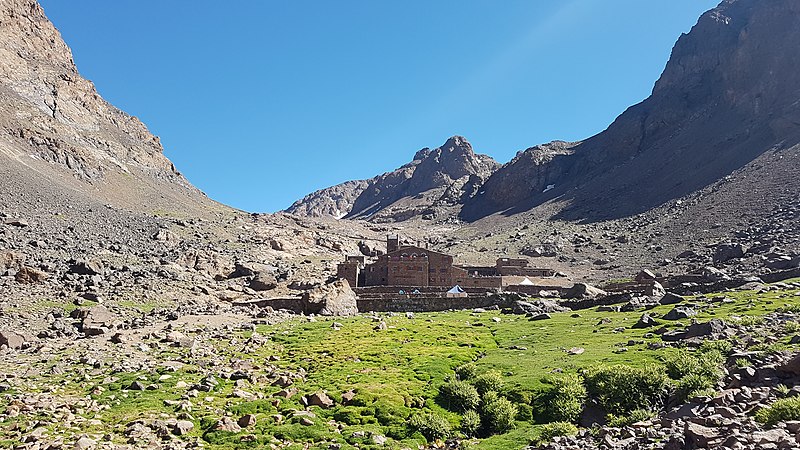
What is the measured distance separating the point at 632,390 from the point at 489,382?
6073 mm

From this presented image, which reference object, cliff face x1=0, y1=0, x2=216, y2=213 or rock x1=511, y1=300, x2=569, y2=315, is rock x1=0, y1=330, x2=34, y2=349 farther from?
cliff face x1=0, y1=0, x2=216, y2=213

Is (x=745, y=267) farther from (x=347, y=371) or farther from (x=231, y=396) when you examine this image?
(x=231, y=396)

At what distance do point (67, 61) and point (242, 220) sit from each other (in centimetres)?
6506

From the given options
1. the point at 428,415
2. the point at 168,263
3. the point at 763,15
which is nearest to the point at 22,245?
the point at 168,263

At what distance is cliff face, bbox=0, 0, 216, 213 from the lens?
319 feet

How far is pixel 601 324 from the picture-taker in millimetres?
35500

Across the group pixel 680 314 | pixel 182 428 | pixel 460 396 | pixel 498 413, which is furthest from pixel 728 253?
pixel 182 428

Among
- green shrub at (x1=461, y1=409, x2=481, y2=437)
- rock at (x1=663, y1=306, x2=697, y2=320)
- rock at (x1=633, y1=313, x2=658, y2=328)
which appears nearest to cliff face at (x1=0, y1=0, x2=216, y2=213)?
rock at (x1=633, y1=313, x2=658, y2=328)

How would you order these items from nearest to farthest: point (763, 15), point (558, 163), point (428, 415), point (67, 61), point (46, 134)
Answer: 1. point (428, 415)
2. point (46, 134)
3. point (67, 61)
4. point (763, 15)
5. point (558, 163)

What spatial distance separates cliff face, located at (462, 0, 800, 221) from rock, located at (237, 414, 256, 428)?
400ft

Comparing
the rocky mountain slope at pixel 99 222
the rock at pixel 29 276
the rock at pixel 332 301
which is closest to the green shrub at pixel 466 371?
the rock at pixel 332 301

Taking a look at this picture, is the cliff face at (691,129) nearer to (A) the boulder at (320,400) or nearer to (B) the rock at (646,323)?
(B) the rock at (646,323)

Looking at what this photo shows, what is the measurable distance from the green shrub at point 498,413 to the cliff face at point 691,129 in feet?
378

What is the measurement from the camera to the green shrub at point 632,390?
1916 cm
